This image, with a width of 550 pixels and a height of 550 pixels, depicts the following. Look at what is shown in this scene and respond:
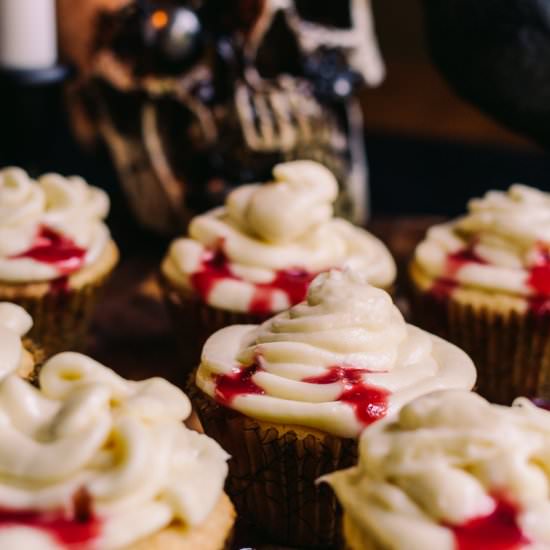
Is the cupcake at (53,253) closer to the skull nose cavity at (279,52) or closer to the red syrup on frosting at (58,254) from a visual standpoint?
the red syrup on frosting at (58,254)

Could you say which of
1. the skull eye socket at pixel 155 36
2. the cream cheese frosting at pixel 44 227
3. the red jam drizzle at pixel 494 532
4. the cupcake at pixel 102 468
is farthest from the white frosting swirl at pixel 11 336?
the skull eye socket at pixel 155 36

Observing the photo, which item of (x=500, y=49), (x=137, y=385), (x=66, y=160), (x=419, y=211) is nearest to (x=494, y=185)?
(x=419, y=211)

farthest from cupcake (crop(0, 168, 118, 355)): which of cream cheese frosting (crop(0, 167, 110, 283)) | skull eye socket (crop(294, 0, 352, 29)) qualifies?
skull eye socket (crop(294, 0, 352, 29))

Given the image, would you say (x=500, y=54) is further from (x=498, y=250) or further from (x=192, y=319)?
(x=192, y=319)

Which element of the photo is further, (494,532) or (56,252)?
(56,252)

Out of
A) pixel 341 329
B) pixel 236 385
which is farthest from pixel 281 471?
pixel 341 329
